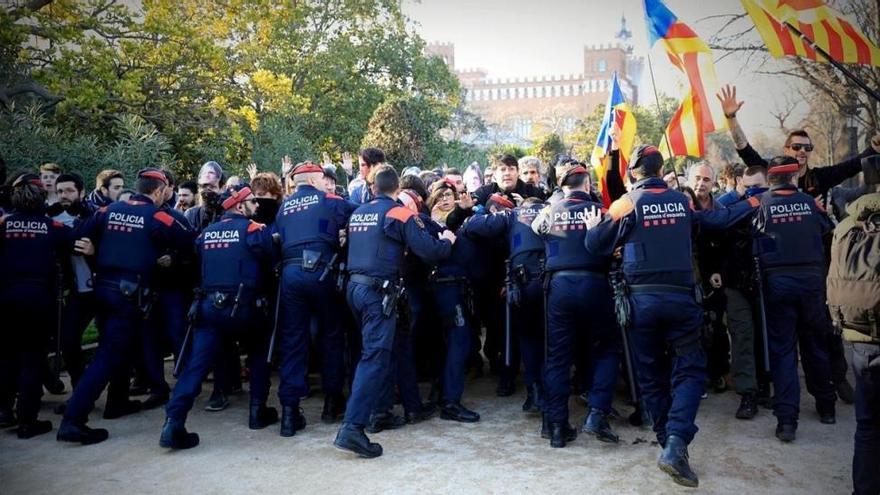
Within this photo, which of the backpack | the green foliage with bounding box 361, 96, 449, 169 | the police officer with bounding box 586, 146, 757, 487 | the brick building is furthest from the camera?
the brick building

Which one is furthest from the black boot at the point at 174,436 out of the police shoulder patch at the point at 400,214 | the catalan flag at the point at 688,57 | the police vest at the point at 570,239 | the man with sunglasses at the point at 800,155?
the man with sunglasses at the point at 800,155

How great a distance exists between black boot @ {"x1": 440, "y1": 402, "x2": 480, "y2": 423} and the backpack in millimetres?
3247

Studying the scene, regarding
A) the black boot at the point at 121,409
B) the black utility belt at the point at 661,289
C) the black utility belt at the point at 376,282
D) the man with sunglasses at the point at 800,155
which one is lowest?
the black boot at the point at 121,409

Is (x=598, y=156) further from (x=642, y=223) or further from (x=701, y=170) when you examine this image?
(x=642, y=223)

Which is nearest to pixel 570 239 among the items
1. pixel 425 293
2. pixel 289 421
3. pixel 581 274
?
pixel 581 274

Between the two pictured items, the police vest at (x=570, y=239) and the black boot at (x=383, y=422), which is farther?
the black boot at (x=383, y=422)

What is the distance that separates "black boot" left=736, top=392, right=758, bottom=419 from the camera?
638cm

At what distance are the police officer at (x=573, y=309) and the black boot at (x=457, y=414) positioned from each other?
0.83 meters

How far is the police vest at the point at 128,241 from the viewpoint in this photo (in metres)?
6.34

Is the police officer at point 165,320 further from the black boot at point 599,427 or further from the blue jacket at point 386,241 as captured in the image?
the black boot at point 599,427

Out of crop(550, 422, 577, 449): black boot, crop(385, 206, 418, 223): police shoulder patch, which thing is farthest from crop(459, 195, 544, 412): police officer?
crop(385, 206, 418, 223): police shoulder patch

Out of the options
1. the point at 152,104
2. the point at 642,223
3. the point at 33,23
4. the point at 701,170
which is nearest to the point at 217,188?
the point at 642,223

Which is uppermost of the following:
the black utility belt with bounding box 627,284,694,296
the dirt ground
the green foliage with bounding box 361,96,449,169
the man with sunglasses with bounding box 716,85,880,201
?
the green foliage with bounding box 361,96,449,169

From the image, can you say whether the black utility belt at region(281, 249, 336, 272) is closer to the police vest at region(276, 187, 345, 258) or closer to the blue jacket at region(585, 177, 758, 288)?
the police vest at region(276, 187, 345, 258)
